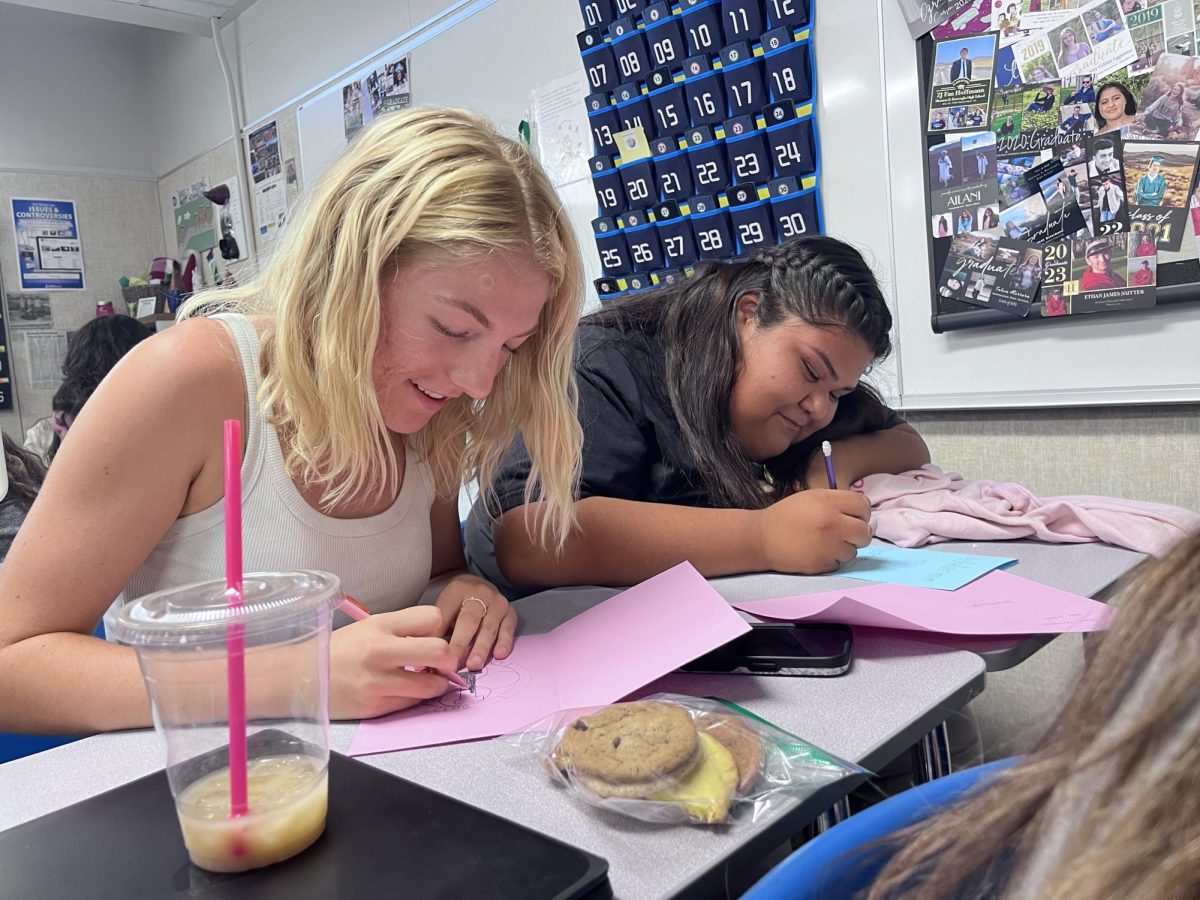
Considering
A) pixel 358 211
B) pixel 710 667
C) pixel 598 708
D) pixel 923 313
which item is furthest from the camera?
pixel 923 313

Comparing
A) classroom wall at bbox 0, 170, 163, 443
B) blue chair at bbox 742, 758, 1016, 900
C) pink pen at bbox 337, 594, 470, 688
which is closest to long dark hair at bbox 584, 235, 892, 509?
pink pen at bbox 337, 594, 470, 688

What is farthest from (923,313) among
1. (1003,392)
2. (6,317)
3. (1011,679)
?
(6,317)

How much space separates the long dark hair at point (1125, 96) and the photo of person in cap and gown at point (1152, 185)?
90 millimetres

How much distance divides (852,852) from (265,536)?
677mm

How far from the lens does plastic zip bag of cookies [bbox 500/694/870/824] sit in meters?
0.48

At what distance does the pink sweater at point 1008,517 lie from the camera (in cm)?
109

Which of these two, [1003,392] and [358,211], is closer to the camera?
[358,211]

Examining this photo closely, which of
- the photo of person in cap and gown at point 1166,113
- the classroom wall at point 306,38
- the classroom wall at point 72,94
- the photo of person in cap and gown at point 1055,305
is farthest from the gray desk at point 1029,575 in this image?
the classroom wall at point 72,94

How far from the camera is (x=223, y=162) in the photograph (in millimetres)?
3615

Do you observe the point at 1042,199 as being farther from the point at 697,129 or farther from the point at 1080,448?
the point at 697,129

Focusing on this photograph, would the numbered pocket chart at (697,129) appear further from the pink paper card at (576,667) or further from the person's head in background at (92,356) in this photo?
the person's head in background at (92,356)


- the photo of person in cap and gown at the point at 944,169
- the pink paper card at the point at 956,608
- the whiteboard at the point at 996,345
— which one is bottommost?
the pink paper card at the point at 956,608

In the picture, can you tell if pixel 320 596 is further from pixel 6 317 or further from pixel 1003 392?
pixel 6 317

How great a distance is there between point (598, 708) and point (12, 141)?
4153 mm
